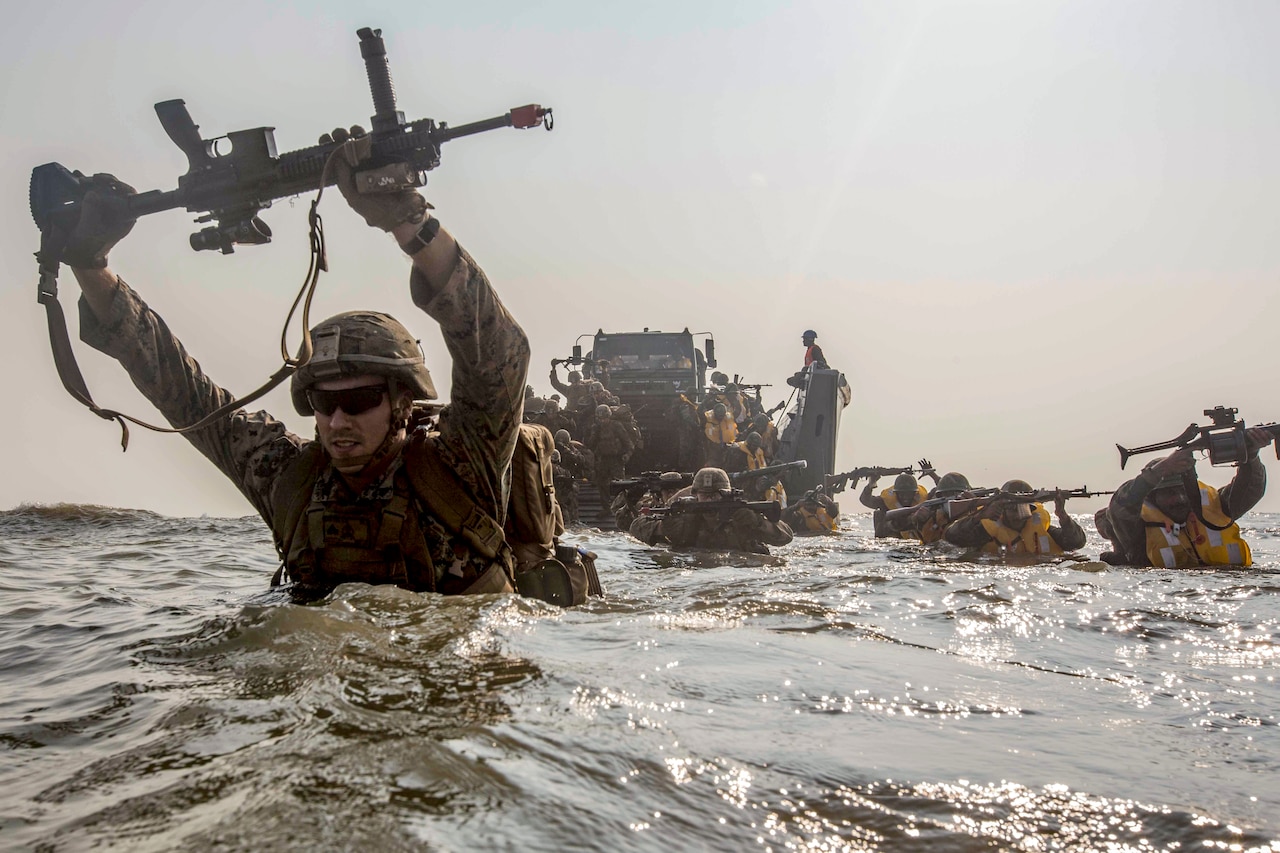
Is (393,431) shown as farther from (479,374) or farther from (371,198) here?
(371,198)

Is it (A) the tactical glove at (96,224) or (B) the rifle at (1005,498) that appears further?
(B) the rifle at (1005,498)

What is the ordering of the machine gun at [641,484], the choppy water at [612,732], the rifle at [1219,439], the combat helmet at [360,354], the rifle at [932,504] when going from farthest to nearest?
the machine gun at [641,484] → the rifle at [932,504] → the rifle at [1219,439] → the combat helmet at [360,354] → the choppy water at [612,732]

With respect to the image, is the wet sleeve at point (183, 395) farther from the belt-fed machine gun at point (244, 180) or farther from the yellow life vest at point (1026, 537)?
the yellow life vest at point (1026, 537)

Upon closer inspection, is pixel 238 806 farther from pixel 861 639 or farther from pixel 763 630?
pixel 861 639

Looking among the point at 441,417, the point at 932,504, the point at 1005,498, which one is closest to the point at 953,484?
the point at 932,504

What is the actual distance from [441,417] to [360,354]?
373 mm

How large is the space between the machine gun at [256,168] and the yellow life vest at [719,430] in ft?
47.6

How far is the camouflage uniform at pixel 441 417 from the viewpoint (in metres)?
3.29

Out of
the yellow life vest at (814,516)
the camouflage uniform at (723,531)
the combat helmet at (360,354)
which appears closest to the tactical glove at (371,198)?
the combat helmet at (360,354)

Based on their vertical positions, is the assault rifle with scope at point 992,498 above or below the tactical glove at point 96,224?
below

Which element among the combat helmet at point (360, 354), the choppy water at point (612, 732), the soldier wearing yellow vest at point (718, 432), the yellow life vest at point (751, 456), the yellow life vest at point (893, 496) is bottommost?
the choppy water at point (612, 732)

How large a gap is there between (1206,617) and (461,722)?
17.5 ft

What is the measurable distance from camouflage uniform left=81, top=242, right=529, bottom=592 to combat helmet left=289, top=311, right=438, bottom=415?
22cm

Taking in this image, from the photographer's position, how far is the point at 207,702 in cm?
244
